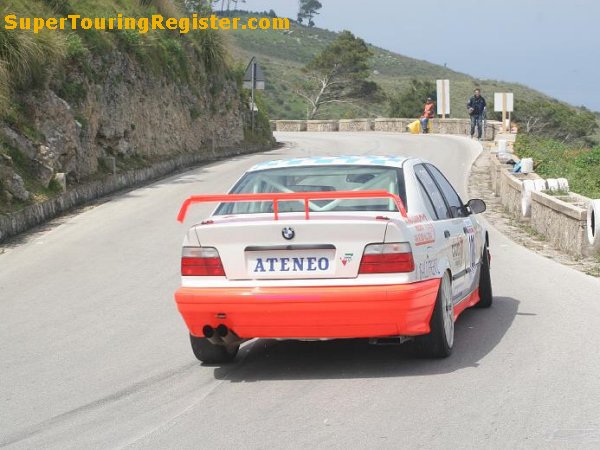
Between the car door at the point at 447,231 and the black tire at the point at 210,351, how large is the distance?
1.78 metres

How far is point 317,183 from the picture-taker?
8648mm

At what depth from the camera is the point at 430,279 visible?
775 centimetres

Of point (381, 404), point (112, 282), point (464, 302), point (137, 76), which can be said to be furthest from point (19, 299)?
point (137, 76)

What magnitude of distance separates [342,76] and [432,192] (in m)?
82.6

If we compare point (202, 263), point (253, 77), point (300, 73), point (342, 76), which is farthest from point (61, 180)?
point (300, 73)

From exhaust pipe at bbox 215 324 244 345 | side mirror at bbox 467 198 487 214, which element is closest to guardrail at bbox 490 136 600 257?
side mirror at bbox 467 198 487 214

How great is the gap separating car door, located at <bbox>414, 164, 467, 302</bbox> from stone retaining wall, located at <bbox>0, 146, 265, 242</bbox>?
402 inches

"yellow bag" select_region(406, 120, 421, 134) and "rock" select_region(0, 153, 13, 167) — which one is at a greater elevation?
"rock" select_region(0, 153, 13, 167)

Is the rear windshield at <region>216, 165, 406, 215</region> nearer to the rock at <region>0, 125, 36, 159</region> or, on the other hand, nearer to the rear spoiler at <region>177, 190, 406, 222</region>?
the rear spoiler at <region>177, 190, 406, 222</region>

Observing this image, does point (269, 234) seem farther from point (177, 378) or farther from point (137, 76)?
point (137, 76)

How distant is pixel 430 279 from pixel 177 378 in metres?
2.01

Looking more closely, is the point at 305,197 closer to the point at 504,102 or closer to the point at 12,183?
the point at 12,183

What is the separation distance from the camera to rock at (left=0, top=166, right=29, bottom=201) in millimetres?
18844

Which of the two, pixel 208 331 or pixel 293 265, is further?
pixel 208 331
